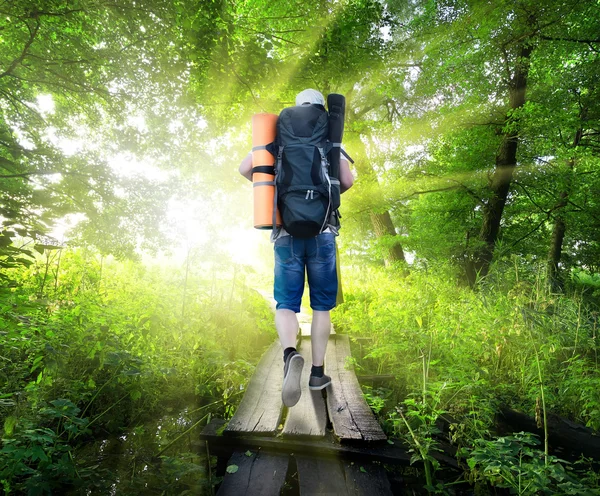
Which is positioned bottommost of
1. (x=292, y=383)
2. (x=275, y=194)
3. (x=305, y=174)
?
(x=292, y=383)

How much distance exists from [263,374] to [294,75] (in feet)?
15.2

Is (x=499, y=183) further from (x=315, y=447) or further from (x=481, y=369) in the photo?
(x=315, y=447)

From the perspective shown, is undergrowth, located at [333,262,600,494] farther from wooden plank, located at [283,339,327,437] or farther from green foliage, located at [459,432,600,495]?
wooden plank, located at [283,339,327,437]

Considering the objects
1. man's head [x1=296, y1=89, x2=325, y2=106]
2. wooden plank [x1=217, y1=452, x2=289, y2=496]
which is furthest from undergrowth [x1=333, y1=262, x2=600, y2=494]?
man's head [x1=296, y1=89, x2=325, y2=106]

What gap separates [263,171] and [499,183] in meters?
8.37

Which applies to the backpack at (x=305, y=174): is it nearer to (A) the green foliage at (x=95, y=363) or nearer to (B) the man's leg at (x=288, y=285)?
(B) the man's leg at (x=288, y=285)

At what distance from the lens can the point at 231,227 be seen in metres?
6.61

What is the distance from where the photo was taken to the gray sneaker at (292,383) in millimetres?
2561

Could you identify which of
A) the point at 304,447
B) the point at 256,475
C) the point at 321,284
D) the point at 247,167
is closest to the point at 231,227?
the point at 247,167

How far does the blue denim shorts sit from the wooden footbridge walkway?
34.9 inches

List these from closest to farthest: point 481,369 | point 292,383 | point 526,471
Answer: point 526,471 → point 292,383 → point 481,369

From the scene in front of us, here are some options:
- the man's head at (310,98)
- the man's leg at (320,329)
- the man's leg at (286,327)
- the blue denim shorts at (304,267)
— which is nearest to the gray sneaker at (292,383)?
the man's leg at (286,327)

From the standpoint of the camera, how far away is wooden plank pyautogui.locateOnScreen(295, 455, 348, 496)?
188 cm

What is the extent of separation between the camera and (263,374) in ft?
11.6
